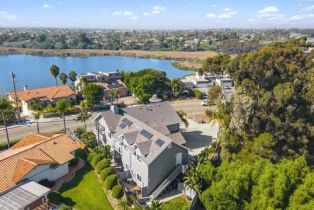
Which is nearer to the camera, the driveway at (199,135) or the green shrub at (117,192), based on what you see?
the green shrub at (117,192)

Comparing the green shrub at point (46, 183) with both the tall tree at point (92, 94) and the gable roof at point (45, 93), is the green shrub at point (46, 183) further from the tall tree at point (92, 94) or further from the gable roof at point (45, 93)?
the gable roof at point (45, 93)

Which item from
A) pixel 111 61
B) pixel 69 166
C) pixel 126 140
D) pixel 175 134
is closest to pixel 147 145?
pixel 126 140

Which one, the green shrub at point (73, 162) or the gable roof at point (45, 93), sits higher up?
the gable roof at point (45, 93)

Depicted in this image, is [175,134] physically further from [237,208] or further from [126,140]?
[237,208]

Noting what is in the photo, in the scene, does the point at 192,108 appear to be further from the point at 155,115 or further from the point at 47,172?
the point at 47,172

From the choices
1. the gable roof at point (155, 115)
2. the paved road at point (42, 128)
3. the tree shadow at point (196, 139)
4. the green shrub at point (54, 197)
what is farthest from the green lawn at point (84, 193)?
the paved road at point (42, 128)
